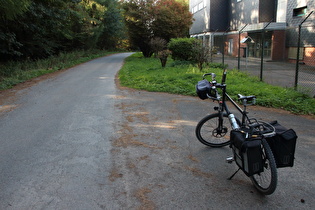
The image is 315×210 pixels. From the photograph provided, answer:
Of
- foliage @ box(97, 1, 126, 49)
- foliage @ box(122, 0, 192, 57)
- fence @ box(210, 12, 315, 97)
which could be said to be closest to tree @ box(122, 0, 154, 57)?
foliage @ box(122, 0, 192, 57)

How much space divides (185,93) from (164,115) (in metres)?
2.75

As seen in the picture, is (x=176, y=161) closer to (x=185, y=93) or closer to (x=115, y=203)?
(x=115, y=203)

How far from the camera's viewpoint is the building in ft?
61.8

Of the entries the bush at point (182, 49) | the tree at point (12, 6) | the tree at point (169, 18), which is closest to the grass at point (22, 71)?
the tree at point (12, 6)

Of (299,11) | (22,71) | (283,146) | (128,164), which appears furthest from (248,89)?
(299,11)

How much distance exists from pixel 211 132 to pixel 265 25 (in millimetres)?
19879

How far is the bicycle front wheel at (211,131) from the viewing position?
15.6 ft

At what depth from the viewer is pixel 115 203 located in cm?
322

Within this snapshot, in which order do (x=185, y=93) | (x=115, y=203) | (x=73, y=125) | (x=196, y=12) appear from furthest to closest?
1. (x=196, y=12)
2. (x=185, y=93)
3. (x=73, y=125)
4. (x=115, y=203)

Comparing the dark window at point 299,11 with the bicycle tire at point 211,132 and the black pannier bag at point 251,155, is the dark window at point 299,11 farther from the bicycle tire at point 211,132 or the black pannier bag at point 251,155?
the black pannier bag at point 251,155

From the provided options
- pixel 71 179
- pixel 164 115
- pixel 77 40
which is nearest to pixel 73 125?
pixel 164 115

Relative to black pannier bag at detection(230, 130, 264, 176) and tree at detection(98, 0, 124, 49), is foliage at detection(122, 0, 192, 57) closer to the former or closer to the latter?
tree at detection(98, 0, 124, 49)

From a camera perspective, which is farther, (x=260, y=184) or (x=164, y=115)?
(x=164, y=115)

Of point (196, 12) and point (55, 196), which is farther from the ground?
point (196, 12)
